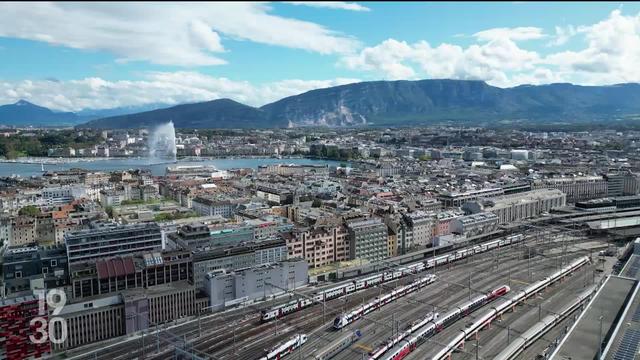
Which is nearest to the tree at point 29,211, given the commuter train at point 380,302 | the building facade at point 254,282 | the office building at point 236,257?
the office building at point 236,257

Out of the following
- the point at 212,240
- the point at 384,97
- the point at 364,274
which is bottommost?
the point at 364,274

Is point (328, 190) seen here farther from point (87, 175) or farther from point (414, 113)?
point (414, 113)

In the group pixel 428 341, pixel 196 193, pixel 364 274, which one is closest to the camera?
pixel 428 341

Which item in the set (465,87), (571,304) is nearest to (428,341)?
(571,304)

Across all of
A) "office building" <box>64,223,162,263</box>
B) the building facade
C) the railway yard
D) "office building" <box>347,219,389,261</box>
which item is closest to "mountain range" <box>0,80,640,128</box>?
"office building" <box>347,219,389,261</box>

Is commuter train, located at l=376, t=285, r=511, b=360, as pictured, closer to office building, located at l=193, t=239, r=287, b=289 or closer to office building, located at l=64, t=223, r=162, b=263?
office building, located at l=193, t=239, r=287, b=289

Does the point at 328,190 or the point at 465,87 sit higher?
the point at 465,87

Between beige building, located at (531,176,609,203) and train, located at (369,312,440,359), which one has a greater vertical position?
beige building, located at (531,176,609,203)
